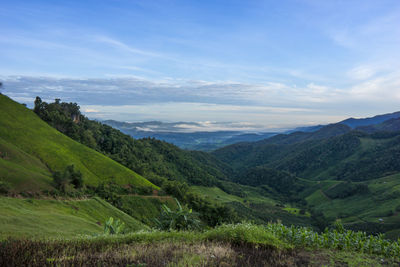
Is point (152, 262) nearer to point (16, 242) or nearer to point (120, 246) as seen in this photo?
point (120, 246)

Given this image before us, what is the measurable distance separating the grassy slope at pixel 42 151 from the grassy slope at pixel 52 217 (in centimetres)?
828

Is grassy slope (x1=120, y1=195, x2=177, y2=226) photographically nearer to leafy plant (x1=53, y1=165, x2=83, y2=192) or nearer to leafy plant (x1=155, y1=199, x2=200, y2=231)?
leafy plant (x1=53, y1=165, x2=83, y2=192)

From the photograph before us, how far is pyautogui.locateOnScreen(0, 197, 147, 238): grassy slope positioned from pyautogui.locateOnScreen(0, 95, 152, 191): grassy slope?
27.2ft

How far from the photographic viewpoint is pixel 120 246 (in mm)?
7844

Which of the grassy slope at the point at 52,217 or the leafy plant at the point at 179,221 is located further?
the grassy slope at the point at 52,217

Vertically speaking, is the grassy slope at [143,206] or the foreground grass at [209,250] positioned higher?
the foreground grass at [209,250]

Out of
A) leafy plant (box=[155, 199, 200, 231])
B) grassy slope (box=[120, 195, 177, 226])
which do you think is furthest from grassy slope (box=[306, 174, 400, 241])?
leafy plant (box=[155, 199, 200, 231])

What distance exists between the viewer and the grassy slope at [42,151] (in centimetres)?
4235

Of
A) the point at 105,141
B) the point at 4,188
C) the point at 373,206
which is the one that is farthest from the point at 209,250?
the point at 373,206

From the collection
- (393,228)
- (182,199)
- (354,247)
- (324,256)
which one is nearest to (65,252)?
(324,256)

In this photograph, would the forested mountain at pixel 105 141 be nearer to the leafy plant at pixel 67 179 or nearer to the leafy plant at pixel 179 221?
the leafy plant at pixel 67 179

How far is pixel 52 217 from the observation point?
20.5 m

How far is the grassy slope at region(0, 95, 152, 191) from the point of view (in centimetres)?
4235

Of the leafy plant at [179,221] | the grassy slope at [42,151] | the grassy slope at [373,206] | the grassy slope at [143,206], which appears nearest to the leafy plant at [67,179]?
the grassy slope at [42,151]
